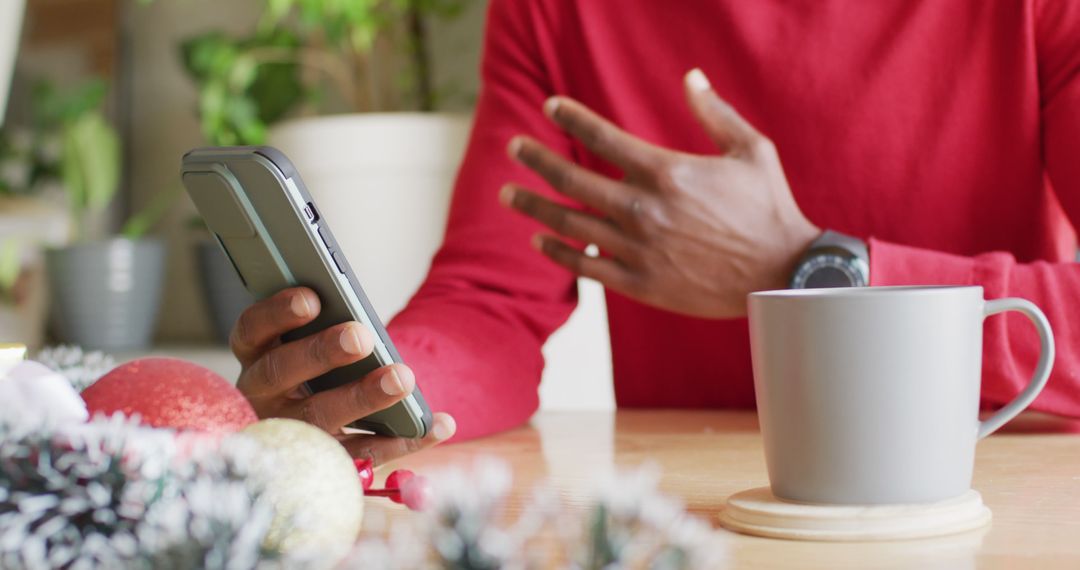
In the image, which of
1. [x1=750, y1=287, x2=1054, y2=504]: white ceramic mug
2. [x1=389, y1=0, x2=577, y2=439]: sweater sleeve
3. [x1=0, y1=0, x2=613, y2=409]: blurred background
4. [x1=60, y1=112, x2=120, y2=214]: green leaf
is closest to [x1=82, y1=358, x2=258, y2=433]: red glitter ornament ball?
[x1=750, y1=287, x2=1054, y2=504]: white ceramic mug

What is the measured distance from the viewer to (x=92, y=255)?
8.01ft

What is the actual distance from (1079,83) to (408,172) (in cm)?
128

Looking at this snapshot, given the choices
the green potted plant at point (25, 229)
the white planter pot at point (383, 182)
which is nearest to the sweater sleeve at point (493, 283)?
the white planter pot at point (383, 182)

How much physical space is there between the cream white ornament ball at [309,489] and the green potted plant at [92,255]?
2.20m

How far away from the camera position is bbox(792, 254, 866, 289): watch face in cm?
88

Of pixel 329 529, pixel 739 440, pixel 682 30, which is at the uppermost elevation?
pixel 682 30

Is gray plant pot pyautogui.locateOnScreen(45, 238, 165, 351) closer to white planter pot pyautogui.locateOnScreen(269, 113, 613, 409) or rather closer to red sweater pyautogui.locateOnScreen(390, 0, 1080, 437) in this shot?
white planter pot pyautogui.locateOnScreen(269, 113, 613, 409)

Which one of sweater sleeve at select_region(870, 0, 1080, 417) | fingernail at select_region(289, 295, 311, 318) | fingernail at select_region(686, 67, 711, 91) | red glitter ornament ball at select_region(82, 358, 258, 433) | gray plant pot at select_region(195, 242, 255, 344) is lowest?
gray plant pot at select_region(195, 242, 255, 344)

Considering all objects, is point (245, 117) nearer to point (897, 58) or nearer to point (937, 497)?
point (897, 58)

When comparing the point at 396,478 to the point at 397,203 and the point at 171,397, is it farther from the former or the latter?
the point at 397,203

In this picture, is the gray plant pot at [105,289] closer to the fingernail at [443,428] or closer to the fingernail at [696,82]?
the fingernail at [696,82]

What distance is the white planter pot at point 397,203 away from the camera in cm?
207

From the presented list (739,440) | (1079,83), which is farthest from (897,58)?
(739,440)

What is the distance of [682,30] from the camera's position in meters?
1.24
